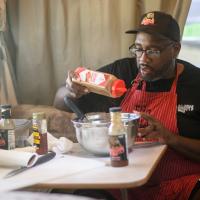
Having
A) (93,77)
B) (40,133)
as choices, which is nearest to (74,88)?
(93,77)

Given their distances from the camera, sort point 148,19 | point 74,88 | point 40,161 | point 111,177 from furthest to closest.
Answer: point 148,19, point 74,88, point 40,161, point 111,177

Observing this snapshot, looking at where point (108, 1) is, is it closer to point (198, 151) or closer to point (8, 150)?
point (198, 151)

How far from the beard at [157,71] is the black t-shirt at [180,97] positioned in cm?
3

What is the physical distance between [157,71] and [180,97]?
16 centimetres

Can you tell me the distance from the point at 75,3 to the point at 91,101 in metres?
0.86

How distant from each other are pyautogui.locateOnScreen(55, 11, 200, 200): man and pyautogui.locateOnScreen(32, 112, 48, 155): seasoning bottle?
0.82 feet

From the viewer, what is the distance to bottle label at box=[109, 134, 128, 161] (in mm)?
1446

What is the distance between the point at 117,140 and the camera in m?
1.45

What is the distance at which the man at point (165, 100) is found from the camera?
6.19 ft

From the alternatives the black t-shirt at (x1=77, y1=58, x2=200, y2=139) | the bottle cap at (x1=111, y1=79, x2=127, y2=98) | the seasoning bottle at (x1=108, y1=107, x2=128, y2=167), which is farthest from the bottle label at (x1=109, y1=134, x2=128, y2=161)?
the black t-shirt at (x1=77, y1=58, x2=200, y2=139)

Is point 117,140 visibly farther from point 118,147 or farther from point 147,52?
point 147,52

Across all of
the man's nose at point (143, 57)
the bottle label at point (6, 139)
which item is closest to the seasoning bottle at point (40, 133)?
the bottle label at point (6, 139)

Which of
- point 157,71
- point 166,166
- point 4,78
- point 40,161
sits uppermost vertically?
point 157,71

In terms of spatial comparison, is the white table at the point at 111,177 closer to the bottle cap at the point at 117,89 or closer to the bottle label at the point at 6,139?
the bottle cap at the point at 117,89
